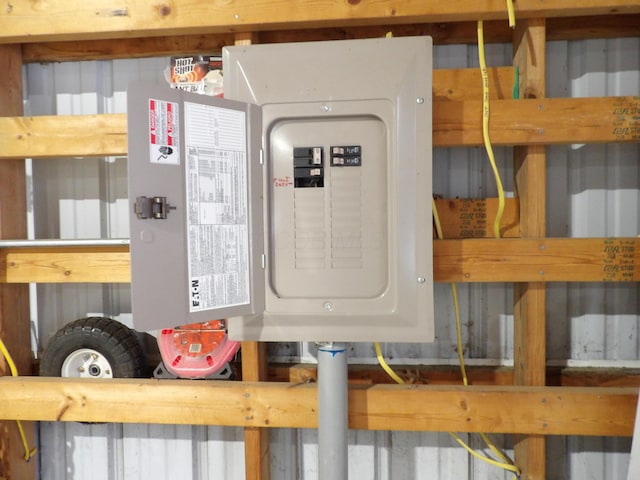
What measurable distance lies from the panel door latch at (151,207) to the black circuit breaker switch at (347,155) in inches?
14.3

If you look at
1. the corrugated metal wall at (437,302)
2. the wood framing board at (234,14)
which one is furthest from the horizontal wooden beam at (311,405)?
the wood framing board at (234,14)

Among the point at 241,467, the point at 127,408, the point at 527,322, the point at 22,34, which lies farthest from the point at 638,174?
the point at 22,34

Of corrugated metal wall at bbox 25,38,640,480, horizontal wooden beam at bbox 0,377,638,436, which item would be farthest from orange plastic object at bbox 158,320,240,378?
corrugated metal wall at bbox 25,38,640,480

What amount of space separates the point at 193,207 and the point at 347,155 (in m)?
0.34

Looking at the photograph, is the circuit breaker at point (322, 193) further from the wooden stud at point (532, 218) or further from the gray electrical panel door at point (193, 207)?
the wooden stud at point (532, 218)

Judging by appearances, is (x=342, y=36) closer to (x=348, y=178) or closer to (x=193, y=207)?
(x=348, y=178)

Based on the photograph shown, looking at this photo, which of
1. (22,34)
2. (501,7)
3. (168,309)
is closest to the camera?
(168,309)

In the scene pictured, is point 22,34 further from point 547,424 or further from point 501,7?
point 547,424

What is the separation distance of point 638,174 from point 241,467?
1536mm

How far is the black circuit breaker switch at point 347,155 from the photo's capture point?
3.05ft

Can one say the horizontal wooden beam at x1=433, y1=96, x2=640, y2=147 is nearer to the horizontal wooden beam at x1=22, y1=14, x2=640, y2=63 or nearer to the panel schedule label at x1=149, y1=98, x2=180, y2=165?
the horizontal wooden beam at x1=22, y1=14, x2=640, y2=63

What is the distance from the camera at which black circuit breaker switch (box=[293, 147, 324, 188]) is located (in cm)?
94

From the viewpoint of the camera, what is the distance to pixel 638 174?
1270mm

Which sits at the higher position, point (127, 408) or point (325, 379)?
point (325, 379)
